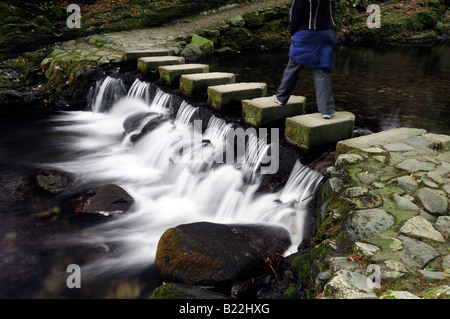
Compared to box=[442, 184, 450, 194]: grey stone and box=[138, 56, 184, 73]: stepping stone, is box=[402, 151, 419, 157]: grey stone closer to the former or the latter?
box=[442, 184, 450, 194]: grey stone

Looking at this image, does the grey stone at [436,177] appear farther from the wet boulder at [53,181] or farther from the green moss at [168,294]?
the wet boulder at [53,181]

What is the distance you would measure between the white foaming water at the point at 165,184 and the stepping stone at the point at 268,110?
45 cm

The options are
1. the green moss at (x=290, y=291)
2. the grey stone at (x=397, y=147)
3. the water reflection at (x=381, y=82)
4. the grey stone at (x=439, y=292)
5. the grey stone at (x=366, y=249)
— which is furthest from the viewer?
the water reflection at (x=381, y=82)

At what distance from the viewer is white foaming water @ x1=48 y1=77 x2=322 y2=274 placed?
4.67 m

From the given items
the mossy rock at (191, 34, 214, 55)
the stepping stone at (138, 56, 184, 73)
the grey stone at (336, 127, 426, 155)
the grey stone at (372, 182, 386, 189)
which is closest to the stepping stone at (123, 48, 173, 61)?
the stepping stone at (138, 56, 184, 73)

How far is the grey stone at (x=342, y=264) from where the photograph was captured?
2676 mm

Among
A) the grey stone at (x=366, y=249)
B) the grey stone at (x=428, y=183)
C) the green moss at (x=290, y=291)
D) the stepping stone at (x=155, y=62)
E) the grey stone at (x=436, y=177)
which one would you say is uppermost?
the stepping stone at (x=155, y=62)

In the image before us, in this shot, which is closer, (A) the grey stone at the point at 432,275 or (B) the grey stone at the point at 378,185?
(A) the grey stone at the point at 432,275

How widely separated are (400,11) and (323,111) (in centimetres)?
2003

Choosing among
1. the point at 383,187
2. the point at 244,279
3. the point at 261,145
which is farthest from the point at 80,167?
the point at 383,187

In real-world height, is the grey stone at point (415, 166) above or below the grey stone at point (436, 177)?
above

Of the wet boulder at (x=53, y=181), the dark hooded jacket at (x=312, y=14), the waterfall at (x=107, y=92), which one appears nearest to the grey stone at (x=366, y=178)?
the dark hooded jacket at (x=312, y=14)

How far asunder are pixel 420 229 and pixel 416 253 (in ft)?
1.10

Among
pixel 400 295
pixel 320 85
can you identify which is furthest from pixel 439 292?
pixel 320 85
